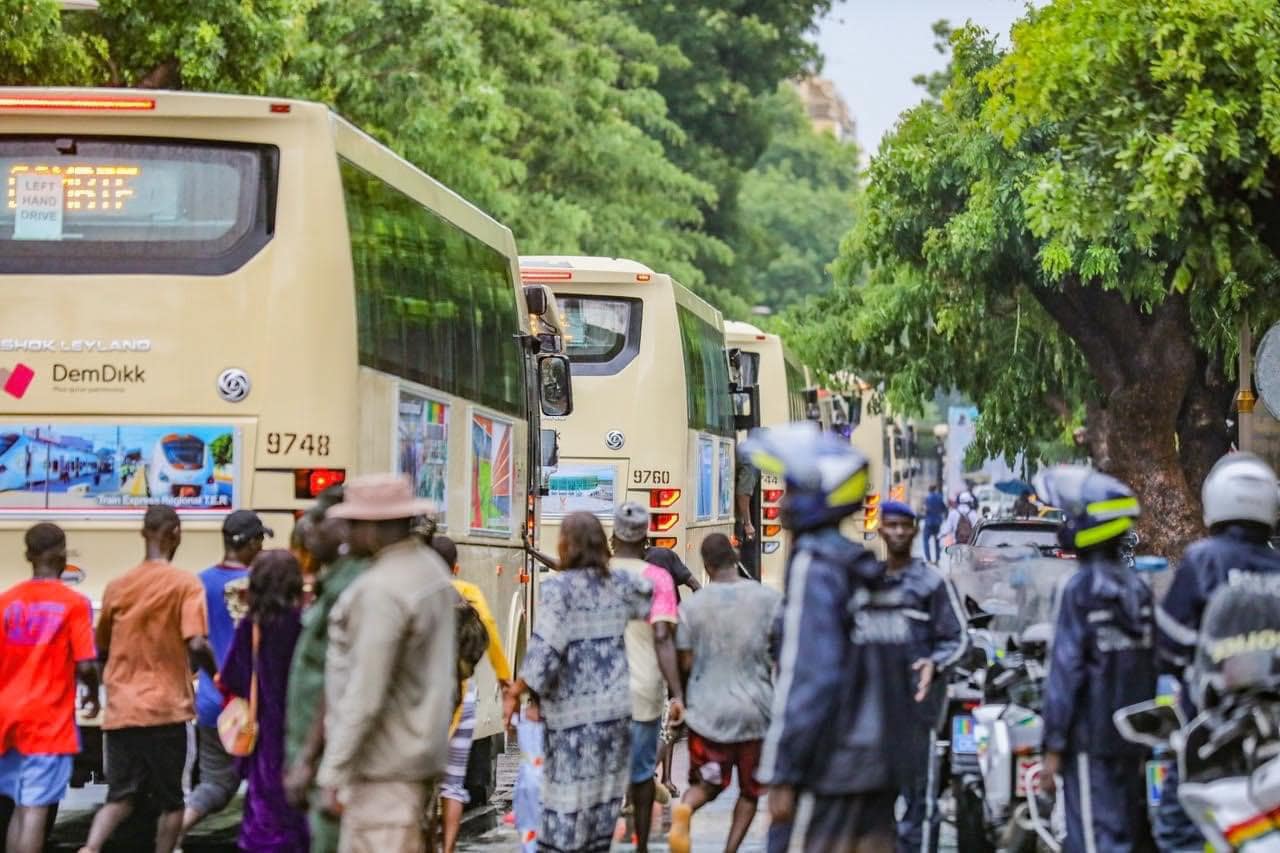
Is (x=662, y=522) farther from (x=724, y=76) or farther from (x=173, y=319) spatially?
(x=724, y=76)

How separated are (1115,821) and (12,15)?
15.0 m

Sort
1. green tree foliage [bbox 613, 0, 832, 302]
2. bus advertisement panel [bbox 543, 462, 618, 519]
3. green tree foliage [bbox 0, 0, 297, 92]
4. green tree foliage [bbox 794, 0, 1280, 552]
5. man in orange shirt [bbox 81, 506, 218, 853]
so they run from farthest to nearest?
1. green tree foliage [bbox 613, 0, 832, 302]
2. green tree foliage [bbox 0, 0, 297, 92]
3. bus advertisement panel [bbox 543, 462, 618, 519]
4. green tree foliage [bbox 794, 0, 1280, 552]
5. man in orange shirt [bbox 81, 506, 218, 853]

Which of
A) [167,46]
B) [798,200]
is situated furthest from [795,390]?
[798,200]

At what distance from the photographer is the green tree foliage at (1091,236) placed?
54.3ft

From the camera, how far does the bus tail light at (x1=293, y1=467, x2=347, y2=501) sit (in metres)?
11.5

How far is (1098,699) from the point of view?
9.05 meters

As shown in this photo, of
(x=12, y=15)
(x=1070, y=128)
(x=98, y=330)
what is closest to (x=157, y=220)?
(x=98, y=330)

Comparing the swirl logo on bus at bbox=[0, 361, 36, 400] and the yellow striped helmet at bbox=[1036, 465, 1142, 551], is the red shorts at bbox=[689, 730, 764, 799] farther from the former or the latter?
the swirl logo on bus at bbox=[0, 361, 36, 400]

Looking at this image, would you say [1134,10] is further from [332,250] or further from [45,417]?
[45,417]

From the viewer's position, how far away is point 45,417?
1159cm

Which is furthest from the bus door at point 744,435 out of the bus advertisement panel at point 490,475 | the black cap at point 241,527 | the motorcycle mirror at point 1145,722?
the motorcycle mirror at point 1145,722

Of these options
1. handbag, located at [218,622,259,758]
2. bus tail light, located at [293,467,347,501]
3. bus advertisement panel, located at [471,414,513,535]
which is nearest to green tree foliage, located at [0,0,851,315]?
bus advertisement panel, located at [471,414,513,535]

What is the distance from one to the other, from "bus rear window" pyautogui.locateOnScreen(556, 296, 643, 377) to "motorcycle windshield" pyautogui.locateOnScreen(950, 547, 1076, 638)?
6.49 meters

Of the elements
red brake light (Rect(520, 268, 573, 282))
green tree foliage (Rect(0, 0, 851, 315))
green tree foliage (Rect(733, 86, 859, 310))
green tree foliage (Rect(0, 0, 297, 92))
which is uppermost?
green tree foliage (Rect(733, 86, 859, 310))
